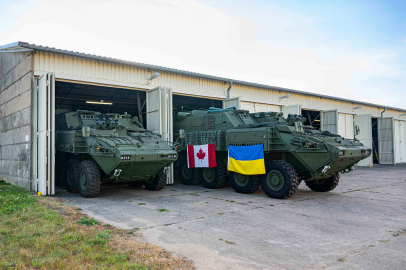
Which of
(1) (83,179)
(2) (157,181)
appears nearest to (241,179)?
(2) (157,181)

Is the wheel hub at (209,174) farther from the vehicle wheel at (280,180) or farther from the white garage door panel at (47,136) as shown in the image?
the white garage door panel at (47,136)

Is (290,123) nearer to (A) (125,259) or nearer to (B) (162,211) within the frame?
(B) (162,211)

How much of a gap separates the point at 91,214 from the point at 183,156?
6086mm

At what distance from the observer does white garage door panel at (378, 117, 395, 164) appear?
24406 millimetres

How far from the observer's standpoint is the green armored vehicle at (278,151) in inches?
353

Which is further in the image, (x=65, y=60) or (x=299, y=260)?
(x=65, y=60)

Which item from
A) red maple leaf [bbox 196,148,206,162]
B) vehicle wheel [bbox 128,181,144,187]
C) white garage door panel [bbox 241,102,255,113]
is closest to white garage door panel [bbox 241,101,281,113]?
white garage door panel [bbox 241,102,255,113]

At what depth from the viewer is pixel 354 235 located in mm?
5730

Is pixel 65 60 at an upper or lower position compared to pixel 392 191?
upper

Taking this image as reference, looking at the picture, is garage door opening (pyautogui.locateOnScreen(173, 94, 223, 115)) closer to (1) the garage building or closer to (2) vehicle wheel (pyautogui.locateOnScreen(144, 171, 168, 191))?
(1) the garage building

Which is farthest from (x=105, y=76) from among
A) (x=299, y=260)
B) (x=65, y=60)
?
(x=299, y=260)

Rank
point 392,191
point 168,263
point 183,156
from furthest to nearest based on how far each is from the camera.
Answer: point 183,156 < point 392,191 < point 168,263

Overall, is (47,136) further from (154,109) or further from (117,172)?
(154,109)

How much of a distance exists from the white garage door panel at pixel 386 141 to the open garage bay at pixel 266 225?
15399 mm
